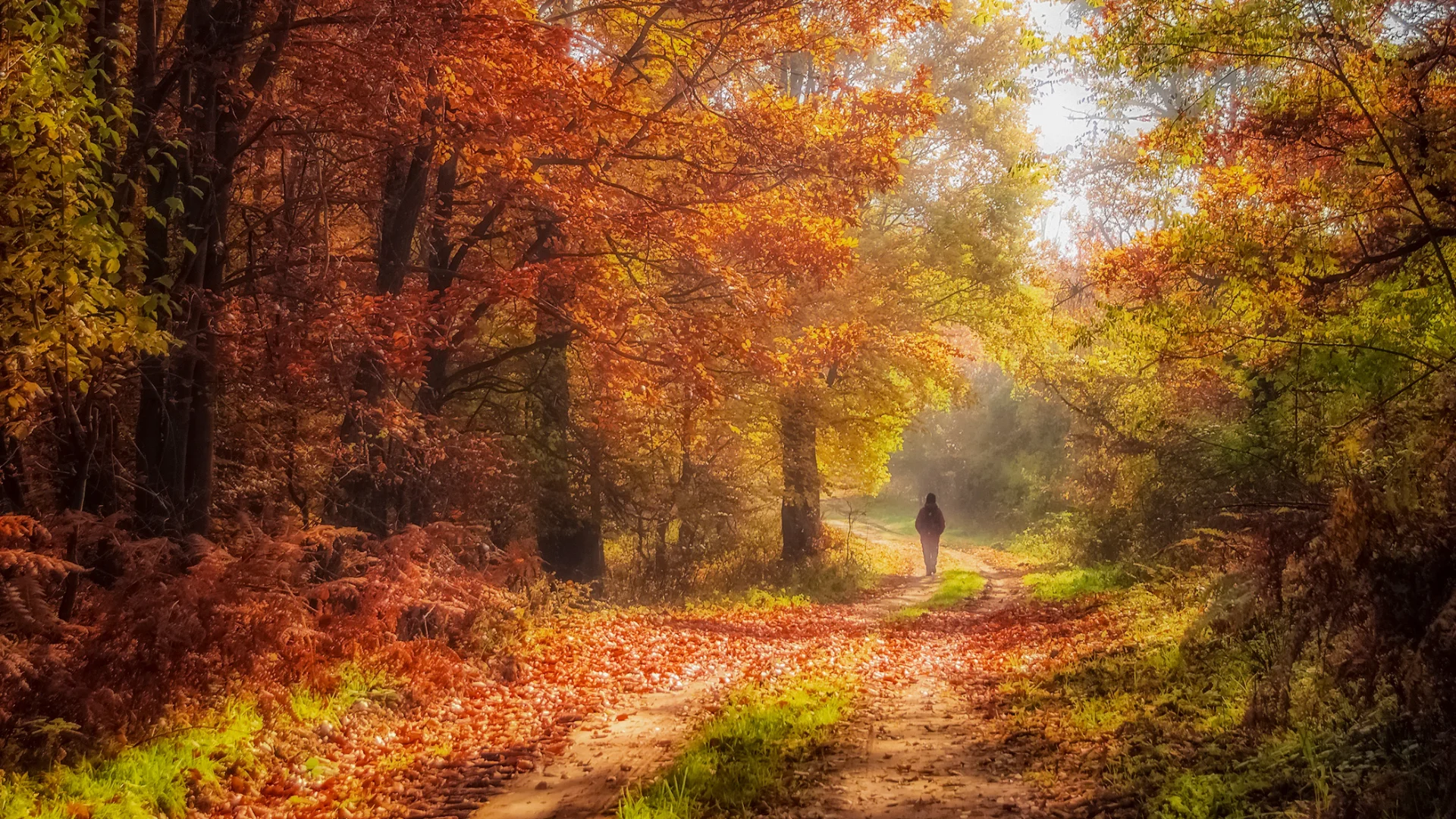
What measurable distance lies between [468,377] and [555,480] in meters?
2.29

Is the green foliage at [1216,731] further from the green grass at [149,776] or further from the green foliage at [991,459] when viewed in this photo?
the green foliage at [991,459]

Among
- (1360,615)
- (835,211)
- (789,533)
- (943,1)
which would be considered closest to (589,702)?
(1360,615)

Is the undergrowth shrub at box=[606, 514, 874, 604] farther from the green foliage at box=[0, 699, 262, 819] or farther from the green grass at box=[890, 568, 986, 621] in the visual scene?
the green foliage at box=[0, 699, 262, 819]

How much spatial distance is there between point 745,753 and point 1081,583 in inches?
444

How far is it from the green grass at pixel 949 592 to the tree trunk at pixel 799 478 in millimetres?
3147

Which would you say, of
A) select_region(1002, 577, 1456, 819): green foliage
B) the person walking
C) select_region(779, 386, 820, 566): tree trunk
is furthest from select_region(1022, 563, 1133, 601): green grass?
select_region(1002, 577, 1456, 819): green foliage

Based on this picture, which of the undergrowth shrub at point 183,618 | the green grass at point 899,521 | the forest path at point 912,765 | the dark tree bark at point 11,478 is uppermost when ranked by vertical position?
the dark tree bark at point 11,478

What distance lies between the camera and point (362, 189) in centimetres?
1129

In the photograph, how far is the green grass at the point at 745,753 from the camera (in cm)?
596

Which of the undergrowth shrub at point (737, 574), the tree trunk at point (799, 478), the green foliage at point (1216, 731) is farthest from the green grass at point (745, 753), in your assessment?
the tree trunk at point (799, 478)

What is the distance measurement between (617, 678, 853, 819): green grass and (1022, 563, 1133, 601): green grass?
804cm

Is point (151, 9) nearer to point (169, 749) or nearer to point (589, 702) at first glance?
point (169, 749)

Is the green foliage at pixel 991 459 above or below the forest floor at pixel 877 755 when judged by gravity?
above

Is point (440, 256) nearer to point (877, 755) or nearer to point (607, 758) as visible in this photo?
point (607, 758)
